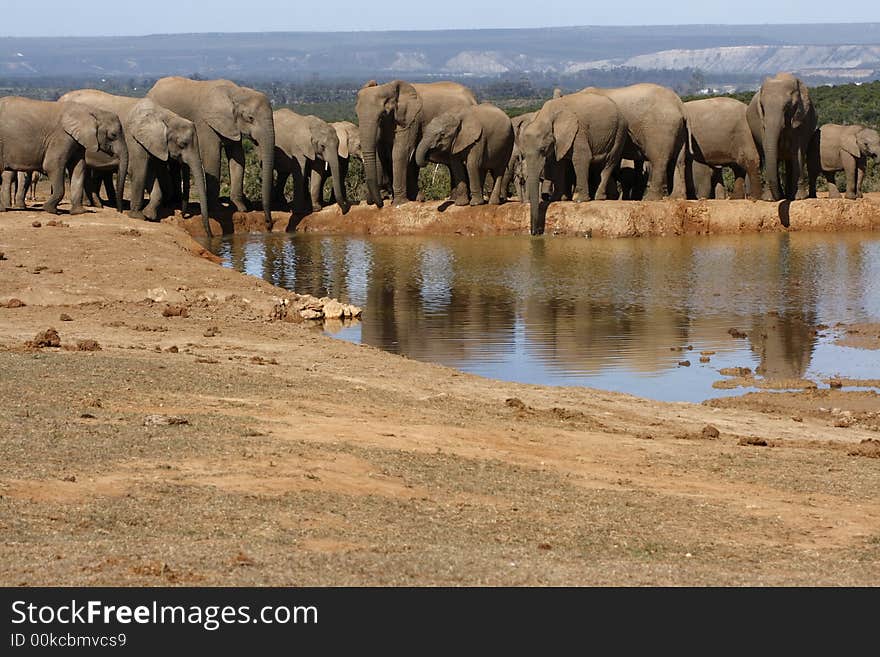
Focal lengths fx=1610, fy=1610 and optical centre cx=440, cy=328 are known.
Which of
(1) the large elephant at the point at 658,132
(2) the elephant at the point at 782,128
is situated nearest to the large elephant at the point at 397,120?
(1) the large elephant at the point at 658,132

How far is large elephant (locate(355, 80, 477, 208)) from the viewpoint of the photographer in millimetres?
36406

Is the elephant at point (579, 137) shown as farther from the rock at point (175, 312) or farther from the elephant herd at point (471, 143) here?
the rock at point (175, 312)

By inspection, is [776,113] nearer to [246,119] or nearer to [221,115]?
[246,119]

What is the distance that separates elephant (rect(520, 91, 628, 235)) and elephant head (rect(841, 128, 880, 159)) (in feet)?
18.2

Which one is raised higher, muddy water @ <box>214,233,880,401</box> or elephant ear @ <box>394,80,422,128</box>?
elephant ear @ <box>394,80,422,128</box>

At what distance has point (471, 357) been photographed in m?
19.3

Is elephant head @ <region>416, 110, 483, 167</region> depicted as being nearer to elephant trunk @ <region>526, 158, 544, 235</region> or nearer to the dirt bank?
the dirt bank

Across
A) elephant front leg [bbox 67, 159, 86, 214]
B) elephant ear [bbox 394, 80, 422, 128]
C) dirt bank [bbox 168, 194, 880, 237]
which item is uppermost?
elephant ear [bbox 394, 80, 422, 128]

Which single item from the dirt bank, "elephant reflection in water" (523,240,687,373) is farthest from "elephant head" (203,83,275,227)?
"elephant reflection in water" (523,240,687,373)

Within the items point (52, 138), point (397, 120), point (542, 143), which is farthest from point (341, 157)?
point (52, 138)

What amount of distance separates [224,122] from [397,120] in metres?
4.10

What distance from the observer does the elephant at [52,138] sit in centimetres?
3127
